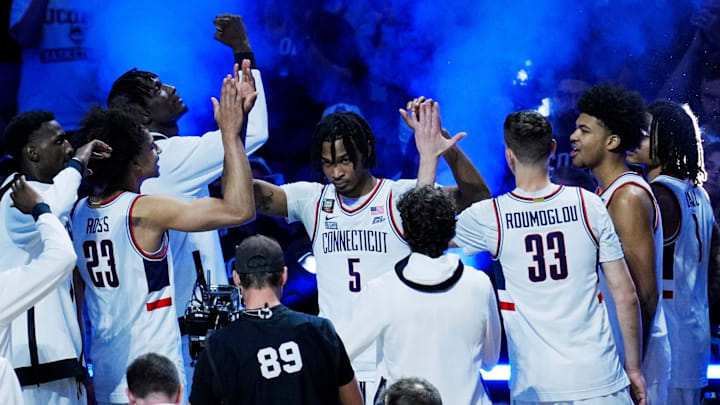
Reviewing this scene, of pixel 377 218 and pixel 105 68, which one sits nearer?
pixel 377 218

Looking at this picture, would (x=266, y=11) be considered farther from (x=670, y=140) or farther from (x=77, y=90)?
(x=670, y=140)

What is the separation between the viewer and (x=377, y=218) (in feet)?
13.4

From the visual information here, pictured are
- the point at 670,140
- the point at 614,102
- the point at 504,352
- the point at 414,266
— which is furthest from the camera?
the point at 504,352

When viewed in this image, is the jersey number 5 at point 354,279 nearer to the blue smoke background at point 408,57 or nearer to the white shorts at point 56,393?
the white shorts at point 56,393

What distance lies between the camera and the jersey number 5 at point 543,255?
12.0 ft

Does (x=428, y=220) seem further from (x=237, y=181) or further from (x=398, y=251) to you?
(x=237, y=181)

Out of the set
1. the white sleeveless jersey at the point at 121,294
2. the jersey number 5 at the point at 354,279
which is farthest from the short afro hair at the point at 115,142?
the jersey number 5 at the point at 354,279

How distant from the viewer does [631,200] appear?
4.07 m

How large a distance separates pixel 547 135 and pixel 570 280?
642 millimetres

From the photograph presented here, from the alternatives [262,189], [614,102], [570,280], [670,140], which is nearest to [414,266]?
[570,280]

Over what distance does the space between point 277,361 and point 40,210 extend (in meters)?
1.30

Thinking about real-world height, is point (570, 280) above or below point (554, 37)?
below

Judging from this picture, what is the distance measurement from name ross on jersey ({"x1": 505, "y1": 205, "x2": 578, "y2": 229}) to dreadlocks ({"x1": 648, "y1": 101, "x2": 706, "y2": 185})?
1.32 meters

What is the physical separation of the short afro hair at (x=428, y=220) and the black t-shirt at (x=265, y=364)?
599mm
